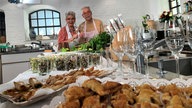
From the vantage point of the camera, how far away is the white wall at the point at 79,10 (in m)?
7.25

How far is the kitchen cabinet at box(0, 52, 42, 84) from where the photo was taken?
203 inches

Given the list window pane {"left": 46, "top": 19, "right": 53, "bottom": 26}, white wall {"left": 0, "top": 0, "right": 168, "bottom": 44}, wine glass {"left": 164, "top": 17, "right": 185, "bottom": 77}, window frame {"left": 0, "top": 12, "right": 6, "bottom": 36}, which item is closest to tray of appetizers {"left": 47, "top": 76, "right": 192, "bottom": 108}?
wine glass {"left": 164, "top": 17, "right": 185, "bottom": 77}

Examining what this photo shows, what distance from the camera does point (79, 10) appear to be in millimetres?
7664

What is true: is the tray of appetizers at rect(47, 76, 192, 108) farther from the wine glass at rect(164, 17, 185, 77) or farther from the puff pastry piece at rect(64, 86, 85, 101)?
the wine glass at rect(164, 17, 185, 77)

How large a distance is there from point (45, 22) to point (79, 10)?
1167 mm

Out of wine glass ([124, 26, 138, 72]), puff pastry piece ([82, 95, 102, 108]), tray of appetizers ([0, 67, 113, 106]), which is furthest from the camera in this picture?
wine glass ([124, 26, 138, 72])

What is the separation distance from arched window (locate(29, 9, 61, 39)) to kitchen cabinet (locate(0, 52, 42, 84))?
2.63 m

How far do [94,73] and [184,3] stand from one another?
17.1 ft

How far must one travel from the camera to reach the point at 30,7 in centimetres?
755

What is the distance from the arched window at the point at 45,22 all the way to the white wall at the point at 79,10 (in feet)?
0.79

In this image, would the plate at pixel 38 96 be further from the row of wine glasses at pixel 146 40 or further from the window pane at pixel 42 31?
the window pane at pixel 42 31

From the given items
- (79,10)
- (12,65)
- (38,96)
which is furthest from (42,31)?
(38,96)

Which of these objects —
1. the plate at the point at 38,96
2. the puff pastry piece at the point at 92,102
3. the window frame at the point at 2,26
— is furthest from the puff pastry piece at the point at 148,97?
the window frame at the point at 2,26

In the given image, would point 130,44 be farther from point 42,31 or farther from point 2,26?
point 42,31
